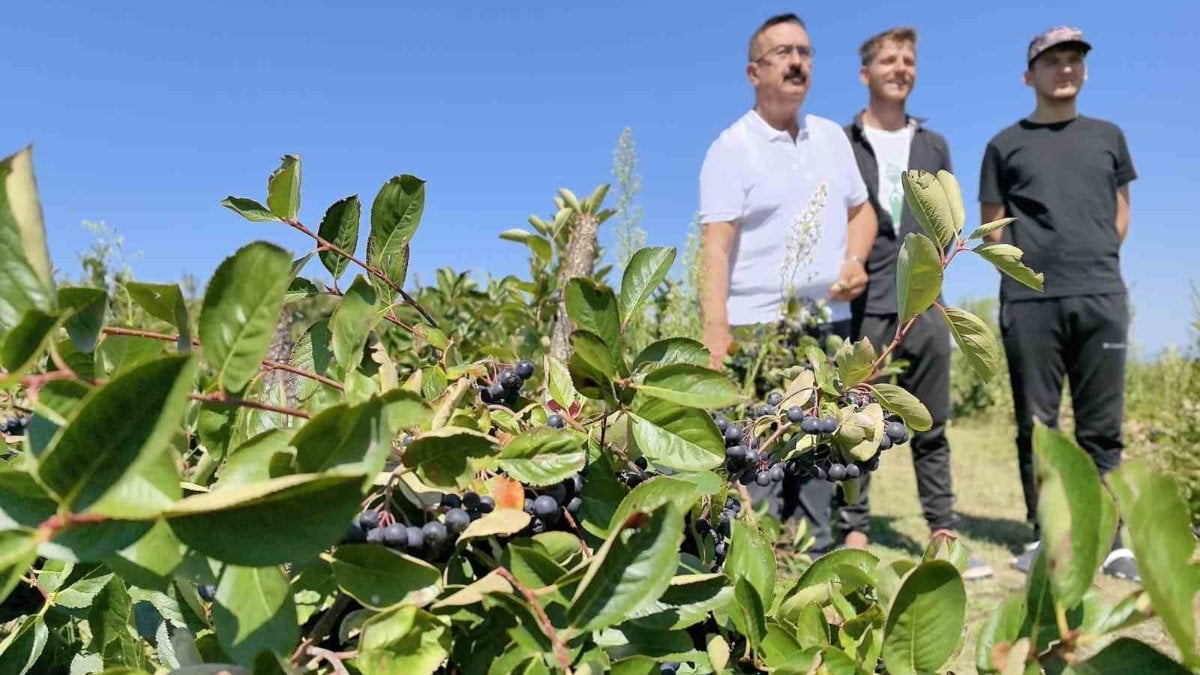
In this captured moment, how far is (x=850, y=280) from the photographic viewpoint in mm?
3182

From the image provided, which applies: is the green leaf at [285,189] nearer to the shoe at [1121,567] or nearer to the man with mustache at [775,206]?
the man with mustache at [775,206]

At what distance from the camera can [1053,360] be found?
386cm

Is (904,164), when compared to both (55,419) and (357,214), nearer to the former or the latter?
(357,214)

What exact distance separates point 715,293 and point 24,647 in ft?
7.30

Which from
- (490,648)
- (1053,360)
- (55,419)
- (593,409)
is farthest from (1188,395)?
(55,419)

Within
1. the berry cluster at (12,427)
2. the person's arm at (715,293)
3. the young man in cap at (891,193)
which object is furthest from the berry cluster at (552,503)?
the young man in cap at (891,193)

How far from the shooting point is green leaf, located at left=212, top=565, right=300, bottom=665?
1.58 feet

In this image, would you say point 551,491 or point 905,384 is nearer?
point 551,491

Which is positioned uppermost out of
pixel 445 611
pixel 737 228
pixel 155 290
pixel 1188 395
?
pixel 737 228

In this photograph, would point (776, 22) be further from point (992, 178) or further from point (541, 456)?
point (541, 456)

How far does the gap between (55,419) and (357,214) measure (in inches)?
18.4

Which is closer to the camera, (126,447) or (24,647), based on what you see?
(126,447)

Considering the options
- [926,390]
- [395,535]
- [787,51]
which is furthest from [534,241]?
[926,390]

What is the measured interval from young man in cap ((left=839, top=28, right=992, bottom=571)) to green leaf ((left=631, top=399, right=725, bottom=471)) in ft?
10.4
